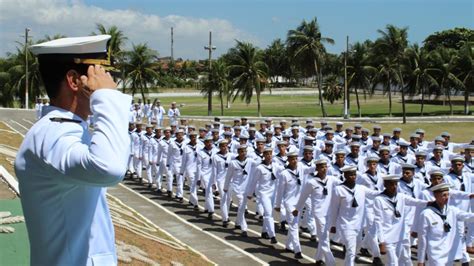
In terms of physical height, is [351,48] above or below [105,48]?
above

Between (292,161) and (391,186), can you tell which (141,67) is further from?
(391,186)

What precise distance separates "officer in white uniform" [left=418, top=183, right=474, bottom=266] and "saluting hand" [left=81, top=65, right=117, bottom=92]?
7198mm

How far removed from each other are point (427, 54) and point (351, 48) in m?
6.89

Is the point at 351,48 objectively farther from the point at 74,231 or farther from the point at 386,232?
the point at 74,231

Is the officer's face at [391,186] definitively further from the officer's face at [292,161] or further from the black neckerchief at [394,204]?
the officer's face at [292,161]

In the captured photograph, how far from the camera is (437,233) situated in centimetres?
852

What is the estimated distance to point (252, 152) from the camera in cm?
1548

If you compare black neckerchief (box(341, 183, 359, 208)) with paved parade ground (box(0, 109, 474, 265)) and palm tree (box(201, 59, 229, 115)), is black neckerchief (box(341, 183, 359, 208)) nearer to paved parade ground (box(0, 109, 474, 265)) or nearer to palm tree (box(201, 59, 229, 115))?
paved parade ground (box(0, 109, 474, 265))

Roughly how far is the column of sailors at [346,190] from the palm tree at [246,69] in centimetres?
2613

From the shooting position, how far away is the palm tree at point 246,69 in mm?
46031

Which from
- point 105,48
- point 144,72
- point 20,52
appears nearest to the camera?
point 105,48

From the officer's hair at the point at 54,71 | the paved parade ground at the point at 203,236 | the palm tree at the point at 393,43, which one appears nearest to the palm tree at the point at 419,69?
the palm tree at the point at 393,43

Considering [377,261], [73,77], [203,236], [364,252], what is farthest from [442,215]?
[73,77]

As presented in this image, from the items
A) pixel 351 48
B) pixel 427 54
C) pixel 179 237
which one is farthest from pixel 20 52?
pixel 179 237
